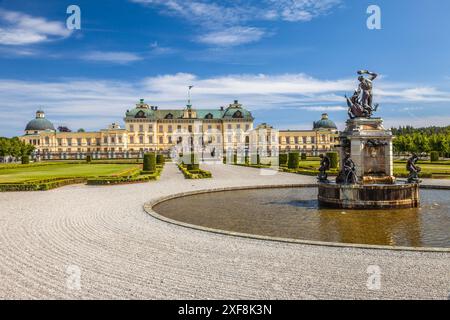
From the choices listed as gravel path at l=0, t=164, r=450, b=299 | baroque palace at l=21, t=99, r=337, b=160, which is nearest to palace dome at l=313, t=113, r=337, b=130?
baroque palace at l=21, t=99, r=337, b=160

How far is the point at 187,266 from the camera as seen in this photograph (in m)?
7.25

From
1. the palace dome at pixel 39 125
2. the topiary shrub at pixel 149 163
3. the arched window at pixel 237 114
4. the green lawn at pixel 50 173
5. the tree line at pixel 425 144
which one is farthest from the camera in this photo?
the palace dome at pixel 39 125

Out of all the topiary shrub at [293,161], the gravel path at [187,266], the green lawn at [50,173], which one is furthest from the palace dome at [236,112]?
the gravel path at [187,266]

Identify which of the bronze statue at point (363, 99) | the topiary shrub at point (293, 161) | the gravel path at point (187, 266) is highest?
the bronze statue at point (363, 99)

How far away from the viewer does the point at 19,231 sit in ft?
34.3

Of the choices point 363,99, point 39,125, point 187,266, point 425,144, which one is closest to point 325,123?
point 425,144

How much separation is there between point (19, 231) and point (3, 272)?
12.3 feet

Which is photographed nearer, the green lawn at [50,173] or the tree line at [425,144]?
the green lawn at [50,173]

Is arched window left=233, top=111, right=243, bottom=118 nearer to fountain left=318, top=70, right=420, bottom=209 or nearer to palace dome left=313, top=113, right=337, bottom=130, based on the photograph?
palace dome left=313, top=113, right=337, bottom=130

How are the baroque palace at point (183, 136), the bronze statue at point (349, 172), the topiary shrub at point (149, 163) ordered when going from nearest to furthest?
the bronze statue at point (349, 172) → the topiary shrub at point (149, 163) → the baroque palace at point (183, 136)

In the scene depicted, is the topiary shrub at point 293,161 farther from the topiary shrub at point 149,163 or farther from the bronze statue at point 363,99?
the bronze statue at point 363,99

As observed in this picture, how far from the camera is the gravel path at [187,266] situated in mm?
5984

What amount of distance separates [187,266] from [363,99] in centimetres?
1178
